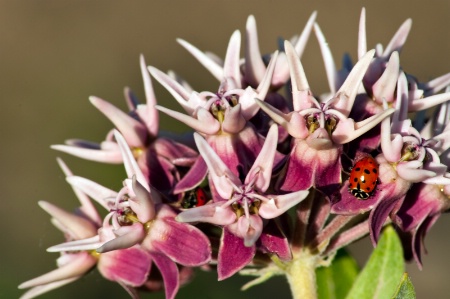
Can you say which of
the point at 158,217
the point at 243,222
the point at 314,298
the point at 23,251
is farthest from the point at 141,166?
the point at 23,251

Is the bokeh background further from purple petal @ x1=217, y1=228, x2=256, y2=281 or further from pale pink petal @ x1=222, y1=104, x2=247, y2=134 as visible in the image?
purple petal @ x1=217, y1=228, x2=256, y2=281

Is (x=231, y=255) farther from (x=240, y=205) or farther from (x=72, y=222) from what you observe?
(x=72, y=222)

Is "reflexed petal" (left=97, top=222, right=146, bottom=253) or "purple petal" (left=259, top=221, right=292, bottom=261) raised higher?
"reflexed petal" (left=97, top=222, right=146, bottom=253)

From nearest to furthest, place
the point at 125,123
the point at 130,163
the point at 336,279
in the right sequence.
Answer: the point at 130,163 → the point at 125,123 → the point at 336,279

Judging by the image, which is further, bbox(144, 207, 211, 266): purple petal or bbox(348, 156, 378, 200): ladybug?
bbox(144, 207, 211, 266): purple petal

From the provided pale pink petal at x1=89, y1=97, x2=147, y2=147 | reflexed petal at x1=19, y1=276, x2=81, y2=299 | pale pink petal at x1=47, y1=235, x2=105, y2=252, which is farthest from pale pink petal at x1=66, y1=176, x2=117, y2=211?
reflexed petal at x1=19, y1=276, x2=81, y2=299

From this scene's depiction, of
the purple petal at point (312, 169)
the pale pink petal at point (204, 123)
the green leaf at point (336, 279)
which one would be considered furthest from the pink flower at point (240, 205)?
the green leaf at point (336, 279)

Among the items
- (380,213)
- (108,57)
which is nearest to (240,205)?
(380,213)
